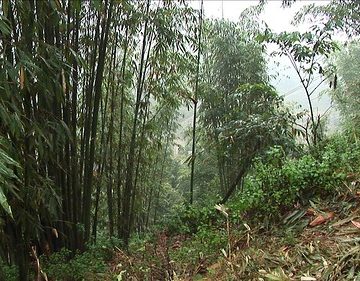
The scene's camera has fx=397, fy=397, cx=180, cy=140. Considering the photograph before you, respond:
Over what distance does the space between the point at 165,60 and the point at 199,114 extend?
2.28m

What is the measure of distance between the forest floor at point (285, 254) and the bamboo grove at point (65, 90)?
0.61m

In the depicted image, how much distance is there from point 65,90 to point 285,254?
160 cm

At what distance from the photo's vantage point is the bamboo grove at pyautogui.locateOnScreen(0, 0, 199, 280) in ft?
6.57

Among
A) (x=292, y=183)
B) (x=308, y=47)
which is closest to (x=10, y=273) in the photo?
(x=292, y=183)

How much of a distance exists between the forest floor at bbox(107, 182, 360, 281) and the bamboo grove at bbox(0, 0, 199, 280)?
0.61m

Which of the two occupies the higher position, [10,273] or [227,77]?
[227,77]

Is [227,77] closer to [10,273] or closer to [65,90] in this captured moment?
[65,90]

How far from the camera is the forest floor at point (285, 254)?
6.11ft

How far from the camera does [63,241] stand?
302 cm

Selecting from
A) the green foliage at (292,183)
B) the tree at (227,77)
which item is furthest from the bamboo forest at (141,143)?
the tree at (227,77)

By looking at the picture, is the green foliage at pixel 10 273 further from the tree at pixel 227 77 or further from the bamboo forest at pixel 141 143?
the tree at pixel 227 77

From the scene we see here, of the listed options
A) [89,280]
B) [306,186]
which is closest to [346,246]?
[306,186]

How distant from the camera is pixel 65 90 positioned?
8.10 feet

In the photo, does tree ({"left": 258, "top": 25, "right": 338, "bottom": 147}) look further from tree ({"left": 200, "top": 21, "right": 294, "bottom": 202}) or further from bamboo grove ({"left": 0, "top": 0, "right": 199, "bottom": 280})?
tree ({"left": 200, "top": 21, "right": 294, "bottom": 202})
